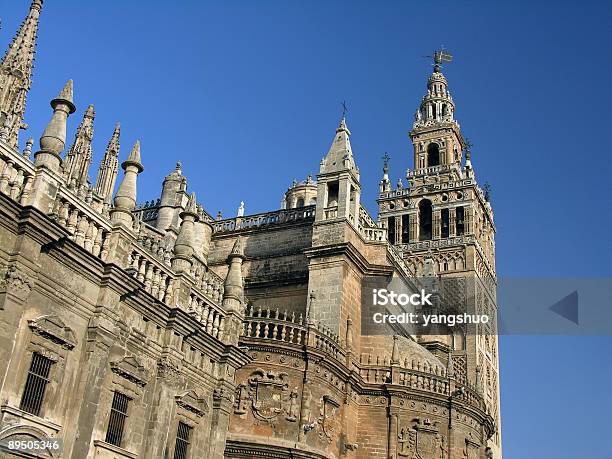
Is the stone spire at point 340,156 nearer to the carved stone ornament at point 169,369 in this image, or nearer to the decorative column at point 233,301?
the decorative column at point 233,301

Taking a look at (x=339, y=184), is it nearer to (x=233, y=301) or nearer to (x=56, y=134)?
(x=233, y=301)

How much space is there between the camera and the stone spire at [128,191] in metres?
17.9

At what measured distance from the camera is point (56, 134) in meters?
16.2

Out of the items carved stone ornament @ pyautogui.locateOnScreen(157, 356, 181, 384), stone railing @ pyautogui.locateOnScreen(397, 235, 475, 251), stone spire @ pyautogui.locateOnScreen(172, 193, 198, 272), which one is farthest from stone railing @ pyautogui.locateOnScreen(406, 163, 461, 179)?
carved stone ornament @ pyautogui.locateOnScreen(157, 356, 181, 384)

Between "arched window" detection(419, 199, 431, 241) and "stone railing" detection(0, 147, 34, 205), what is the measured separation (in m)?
51.5

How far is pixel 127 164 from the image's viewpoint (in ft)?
61.8

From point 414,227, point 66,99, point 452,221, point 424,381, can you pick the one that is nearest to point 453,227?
point 452,221

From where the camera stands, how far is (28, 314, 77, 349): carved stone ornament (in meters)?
14.8

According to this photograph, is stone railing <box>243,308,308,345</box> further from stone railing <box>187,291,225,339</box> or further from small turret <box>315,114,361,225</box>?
small turret <box>315,114,361,225</box>

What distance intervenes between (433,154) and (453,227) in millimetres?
11444

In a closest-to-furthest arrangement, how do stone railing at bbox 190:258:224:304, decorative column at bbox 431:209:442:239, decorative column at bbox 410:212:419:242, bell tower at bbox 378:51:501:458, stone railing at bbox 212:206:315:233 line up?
1. stone railing at bbox 190:258:224:304
2. stone railing at bbox 212:206:315:233
3. bell tower at bbox 378:51:501:458
4. decorative column at bbox 431:209:442:239
5. decorative column at bbox 410:212:419:242

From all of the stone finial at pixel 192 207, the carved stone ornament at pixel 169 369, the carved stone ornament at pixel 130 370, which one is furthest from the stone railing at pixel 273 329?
the carved stone ornament at pixel 130 370

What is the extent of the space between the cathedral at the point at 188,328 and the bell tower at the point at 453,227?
17.1 metres

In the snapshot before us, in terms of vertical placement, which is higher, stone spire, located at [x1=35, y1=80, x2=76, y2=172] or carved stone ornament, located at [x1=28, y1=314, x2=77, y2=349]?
stone spire, located at [x1=35, y1=80, x2=76, y2=172]
